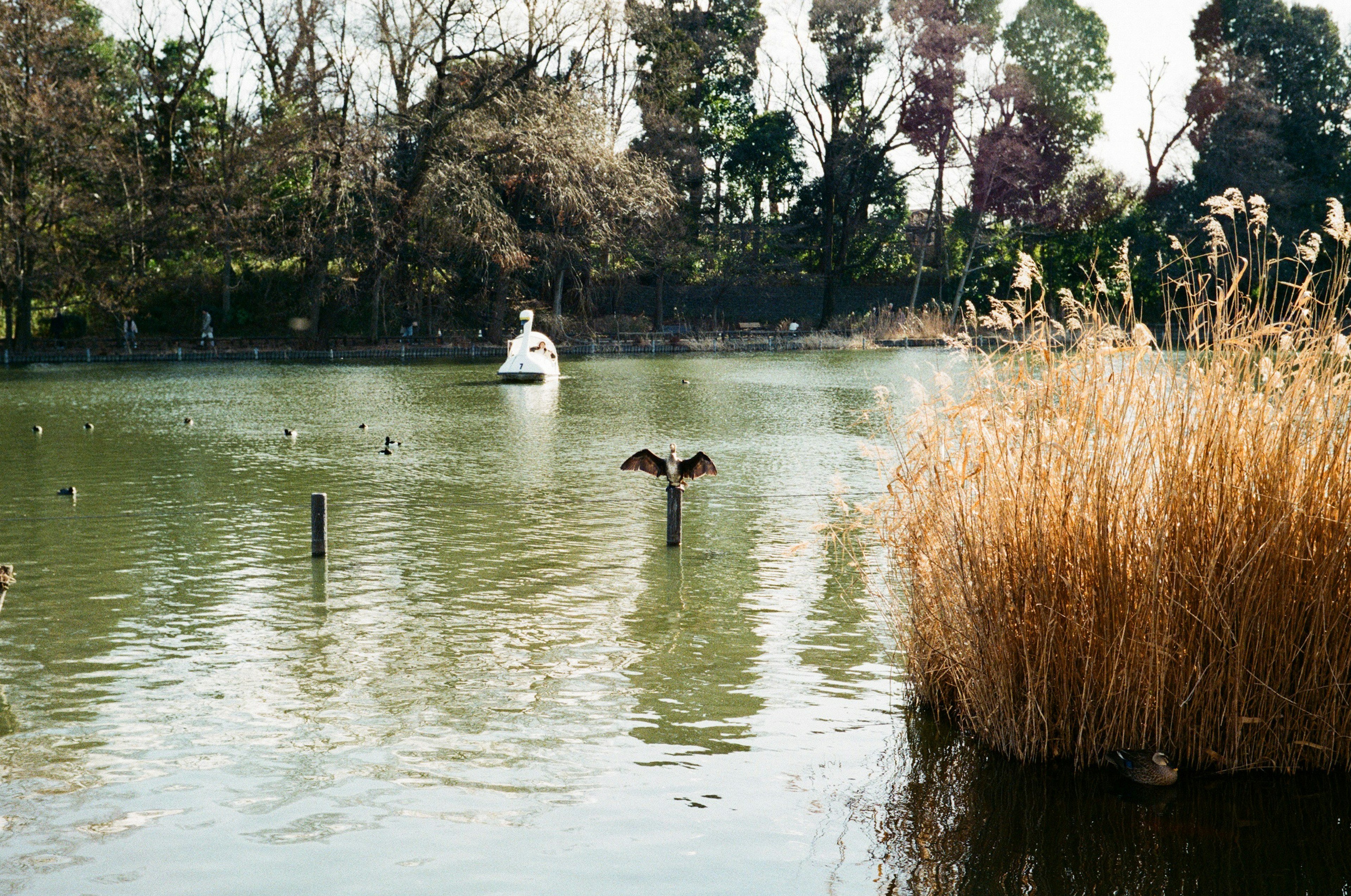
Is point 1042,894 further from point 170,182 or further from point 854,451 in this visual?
point 170,182

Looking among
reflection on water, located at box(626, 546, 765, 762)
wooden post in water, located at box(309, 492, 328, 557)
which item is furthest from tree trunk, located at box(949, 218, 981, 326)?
wooden post in water, located at box(309, 492, 328, 557)

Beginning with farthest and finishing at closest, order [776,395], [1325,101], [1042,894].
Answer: [1325,101]
[776,395]
[1042,894]

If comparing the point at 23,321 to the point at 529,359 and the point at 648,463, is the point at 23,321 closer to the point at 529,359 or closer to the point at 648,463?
the point at 529,359

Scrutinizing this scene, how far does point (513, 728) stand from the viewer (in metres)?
5.98

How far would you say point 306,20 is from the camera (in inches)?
1407

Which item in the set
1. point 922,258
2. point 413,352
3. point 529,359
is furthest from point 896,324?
point 529,359

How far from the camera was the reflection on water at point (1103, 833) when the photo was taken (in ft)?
14.7

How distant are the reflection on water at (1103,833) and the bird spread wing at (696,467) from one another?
4.80 m

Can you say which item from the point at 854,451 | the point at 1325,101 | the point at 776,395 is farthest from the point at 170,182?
the point at 1325,101

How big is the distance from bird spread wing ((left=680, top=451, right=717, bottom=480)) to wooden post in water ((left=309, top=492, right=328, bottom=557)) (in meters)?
2.76

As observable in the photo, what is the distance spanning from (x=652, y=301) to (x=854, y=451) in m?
31.0

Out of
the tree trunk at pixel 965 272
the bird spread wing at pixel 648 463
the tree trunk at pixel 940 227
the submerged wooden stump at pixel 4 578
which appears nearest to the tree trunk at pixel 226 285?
the tree trunk at pixel 965 272

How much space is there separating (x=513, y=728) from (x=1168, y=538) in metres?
3.03

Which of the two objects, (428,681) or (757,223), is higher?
(757,223)
